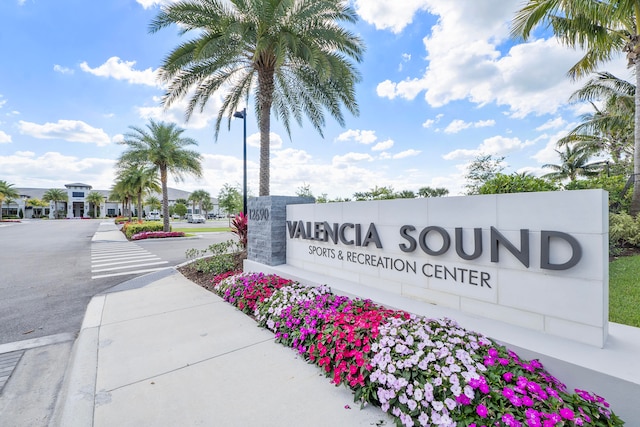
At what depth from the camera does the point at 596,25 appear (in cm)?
1050

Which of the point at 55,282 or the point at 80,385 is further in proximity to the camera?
the point at 55,282

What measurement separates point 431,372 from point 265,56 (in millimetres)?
9331

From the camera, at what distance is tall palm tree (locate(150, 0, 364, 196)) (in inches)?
302

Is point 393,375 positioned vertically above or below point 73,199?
below

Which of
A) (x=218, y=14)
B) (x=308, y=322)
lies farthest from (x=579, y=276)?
(x=218, y=14)

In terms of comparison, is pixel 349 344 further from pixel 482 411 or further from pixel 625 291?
pixel 625 291

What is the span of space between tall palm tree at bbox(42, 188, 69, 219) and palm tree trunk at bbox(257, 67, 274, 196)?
8982 cm

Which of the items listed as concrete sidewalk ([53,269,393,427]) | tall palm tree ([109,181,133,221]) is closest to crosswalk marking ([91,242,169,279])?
concrete sidewalk ([53,269,393,427])

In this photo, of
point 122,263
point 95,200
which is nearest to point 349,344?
point 122,263

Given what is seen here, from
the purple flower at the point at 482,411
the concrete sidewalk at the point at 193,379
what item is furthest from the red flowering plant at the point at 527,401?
the concrete sidewalk at the point at 193,379

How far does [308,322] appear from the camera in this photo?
4055 millimetres

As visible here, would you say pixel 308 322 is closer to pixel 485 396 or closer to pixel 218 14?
pixel 485 396

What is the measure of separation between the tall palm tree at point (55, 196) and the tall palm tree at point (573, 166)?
333 feet

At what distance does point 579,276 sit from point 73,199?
106 metres
